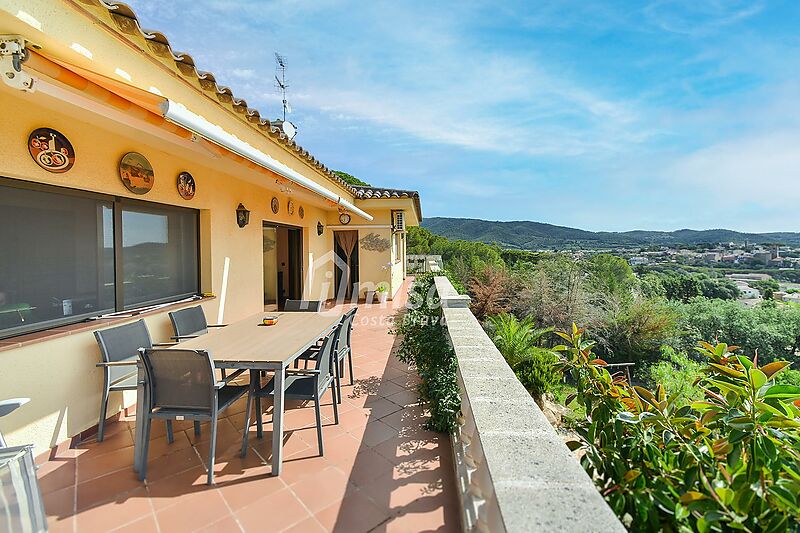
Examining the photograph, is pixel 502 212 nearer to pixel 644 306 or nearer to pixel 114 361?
pixel 644 306

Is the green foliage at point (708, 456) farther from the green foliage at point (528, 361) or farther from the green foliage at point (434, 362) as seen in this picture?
the green foliage at point (528, 361)

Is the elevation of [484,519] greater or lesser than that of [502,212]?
lesser

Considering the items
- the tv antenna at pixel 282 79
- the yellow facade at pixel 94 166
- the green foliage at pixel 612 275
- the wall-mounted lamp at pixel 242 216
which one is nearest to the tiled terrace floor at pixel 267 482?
the yellow facade at pixel 94 166

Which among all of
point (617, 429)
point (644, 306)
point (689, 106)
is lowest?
point (644, 306)

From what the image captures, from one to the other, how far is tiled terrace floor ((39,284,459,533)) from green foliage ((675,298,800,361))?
642 inches

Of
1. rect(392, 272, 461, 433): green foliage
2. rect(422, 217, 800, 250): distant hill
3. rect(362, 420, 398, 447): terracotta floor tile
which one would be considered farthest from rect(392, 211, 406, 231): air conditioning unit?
rect(422, 217, 800, 250): distant hill

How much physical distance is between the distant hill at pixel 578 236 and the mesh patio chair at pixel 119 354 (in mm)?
27021

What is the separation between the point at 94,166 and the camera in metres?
4.06

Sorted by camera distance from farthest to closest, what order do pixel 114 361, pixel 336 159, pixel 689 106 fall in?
pixel 336 159 < pixel 689 106 < pixel 114 361

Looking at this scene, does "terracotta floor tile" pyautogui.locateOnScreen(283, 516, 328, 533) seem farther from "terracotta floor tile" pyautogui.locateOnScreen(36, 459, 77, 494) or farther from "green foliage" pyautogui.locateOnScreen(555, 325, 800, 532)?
"terracotta floor tile" pyautogui.locateOnScreen(36, 459, 77, 494)

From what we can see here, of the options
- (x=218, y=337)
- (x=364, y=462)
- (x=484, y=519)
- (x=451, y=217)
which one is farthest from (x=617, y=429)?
(x=451, y=217)

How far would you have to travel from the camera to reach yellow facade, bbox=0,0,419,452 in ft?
8.22

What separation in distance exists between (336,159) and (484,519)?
24.8m

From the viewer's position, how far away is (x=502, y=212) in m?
54.8
